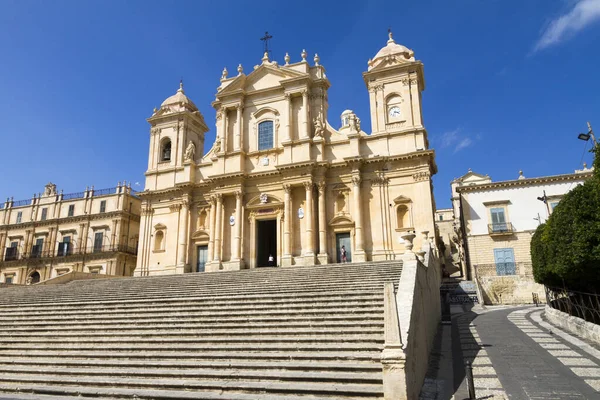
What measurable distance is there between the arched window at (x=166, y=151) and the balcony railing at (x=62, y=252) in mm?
10341

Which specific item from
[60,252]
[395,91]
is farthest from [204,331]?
[60,252]

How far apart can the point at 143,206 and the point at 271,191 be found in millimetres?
9708

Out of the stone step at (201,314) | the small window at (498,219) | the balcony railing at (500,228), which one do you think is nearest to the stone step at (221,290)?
the stone step at (201,314)

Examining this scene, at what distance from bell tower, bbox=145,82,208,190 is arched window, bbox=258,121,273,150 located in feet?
16.1

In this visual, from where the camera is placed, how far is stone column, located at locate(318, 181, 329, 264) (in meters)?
23.4

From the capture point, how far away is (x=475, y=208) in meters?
29.1

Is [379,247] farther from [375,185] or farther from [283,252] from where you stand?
[283,252]

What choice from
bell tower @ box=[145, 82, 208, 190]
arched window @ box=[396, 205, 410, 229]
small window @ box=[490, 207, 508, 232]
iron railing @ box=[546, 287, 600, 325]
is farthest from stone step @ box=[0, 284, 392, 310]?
small window @ box=[490, 207, 508, 232]

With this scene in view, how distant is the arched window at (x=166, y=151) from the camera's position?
101 ft

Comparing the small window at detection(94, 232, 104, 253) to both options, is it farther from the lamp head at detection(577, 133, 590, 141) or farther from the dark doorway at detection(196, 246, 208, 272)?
the lamp head at detection(577, 133, 590, 141)

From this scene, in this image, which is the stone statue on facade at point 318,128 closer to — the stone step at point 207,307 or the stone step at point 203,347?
the stone step at point 207,307

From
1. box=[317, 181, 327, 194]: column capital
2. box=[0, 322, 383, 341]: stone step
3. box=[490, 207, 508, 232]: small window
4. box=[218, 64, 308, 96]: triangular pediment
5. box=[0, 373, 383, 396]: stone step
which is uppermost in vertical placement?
box=[218, 64, 308, 96]: triangular pediment

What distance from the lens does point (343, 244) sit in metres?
24.1

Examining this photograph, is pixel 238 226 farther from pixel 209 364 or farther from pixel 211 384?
pixel 211 384
